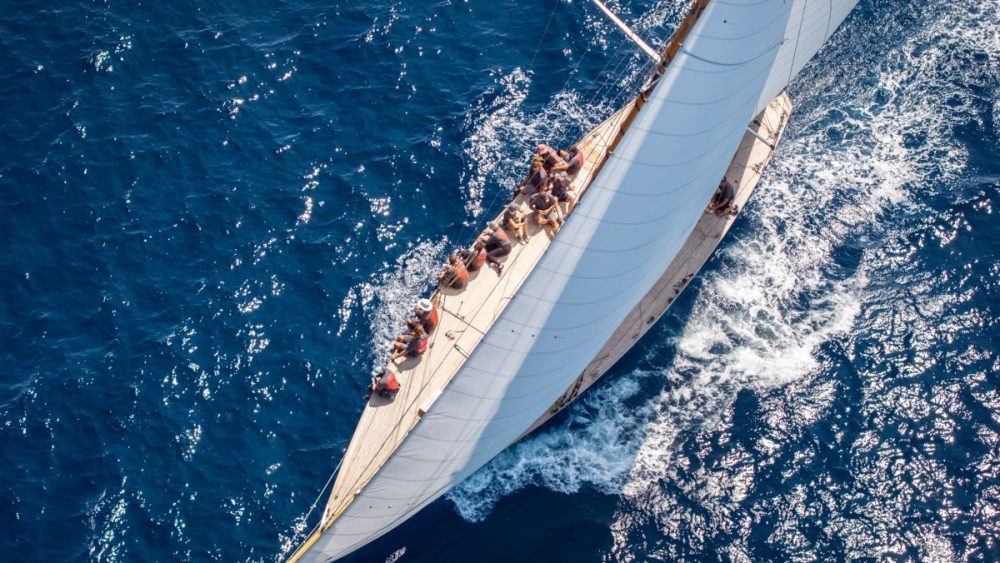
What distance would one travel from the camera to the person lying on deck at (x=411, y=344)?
120 ft

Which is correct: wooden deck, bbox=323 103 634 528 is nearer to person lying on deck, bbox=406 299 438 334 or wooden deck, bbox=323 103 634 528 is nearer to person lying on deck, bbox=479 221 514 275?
person lying on deck, bbox=479 221 514 275

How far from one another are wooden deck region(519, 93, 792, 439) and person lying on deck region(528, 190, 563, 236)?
5.47m

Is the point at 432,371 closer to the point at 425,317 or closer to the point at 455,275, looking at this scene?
the point at 425,317

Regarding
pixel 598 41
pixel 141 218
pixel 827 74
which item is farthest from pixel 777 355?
pixel 141 218

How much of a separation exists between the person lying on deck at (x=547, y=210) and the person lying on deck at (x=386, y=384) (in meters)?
9.62

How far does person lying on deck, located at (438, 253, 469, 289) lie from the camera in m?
37.9

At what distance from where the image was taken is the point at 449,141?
47.0 metres

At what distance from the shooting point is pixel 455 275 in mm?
38031

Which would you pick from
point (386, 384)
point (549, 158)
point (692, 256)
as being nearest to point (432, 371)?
point (386, 384)

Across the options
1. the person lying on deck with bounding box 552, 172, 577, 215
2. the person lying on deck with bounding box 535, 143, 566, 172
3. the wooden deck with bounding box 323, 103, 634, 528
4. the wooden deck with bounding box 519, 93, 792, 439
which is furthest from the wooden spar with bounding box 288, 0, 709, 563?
the wooden deck with bounding box 519, 93, 792, 439

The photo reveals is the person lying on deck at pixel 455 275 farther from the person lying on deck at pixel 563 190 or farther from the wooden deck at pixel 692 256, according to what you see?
the wooden deck at pixel 692 256

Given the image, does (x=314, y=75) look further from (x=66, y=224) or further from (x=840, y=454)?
(x=840, y=454)

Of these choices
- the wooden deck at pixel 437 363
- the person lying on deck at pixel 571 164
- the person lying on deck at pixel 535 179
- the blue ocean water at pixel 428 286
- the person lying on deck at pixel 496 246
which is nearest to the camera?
the wooden deck at pixel 437 363

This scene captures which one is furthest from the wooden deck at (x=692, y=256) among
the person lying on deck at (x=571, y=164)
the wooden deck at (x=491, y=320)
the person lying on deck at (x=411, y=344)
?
the person lying on deck at (x=571, y=164)
